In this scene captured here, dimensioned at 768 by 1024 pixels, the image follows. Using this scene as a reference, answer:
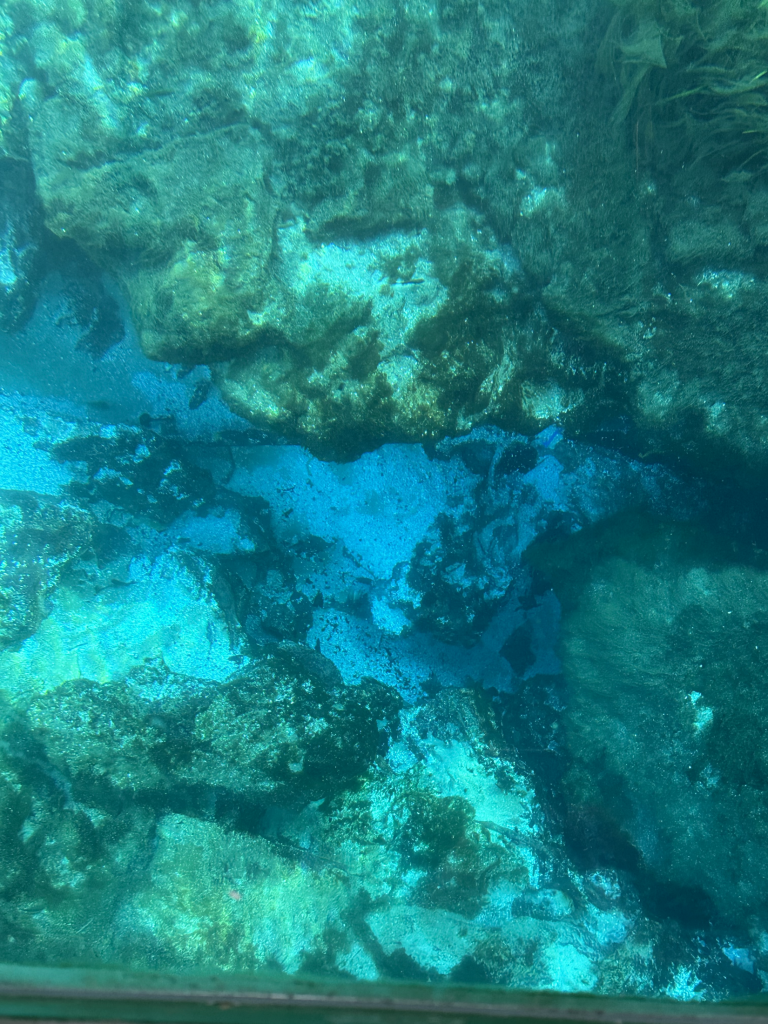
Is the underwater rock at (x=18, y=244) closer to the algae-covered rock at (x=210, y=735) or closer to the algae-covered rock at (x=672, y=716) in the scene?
the algae-covered rock at (x=210, y=735)

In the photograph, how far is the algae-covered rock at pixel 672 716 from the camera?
2.76 m

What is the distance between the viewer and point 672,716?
2920 millimetres

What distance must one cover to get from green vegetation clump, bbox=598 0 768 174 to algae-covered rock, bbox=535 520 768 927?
1.96 meters

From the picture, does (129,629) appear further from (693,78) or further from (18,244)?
(693,78)

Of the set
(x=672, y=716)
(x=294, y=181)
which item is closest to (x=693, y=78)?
(x=294, y=181)

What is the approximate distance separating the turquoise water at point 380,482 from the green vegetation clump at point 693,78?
0.06 feet

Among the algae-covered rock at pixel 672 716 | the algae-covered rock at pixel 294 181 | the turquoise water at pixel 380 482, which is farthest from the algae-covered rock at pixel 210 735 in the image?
the algae-covered rock at pixel 294 181

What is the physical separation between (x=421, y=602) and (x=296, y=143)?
2682 mm

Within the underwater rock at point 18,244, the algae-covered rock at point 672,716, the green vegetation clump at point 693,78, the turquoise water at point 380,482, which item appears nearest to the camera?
the green vegetation clump at point 693,78

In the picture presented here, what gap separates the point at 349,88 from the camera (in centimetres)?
251

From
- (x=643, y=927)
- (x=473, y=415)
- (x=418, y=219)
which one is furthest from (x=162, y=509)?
(x=643, y=927)

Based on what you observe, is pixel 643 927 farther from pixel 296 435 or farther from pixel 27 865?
pixel 296 435

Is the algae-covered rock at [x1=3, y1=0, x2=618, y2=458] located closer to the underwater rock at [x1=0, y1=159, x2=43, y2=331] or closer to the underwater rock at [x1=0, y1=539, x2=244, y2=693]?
the underwater rock at [x1=0, y1=159, x2=43, y2=331]

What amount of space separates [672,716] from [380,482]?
216 cm
